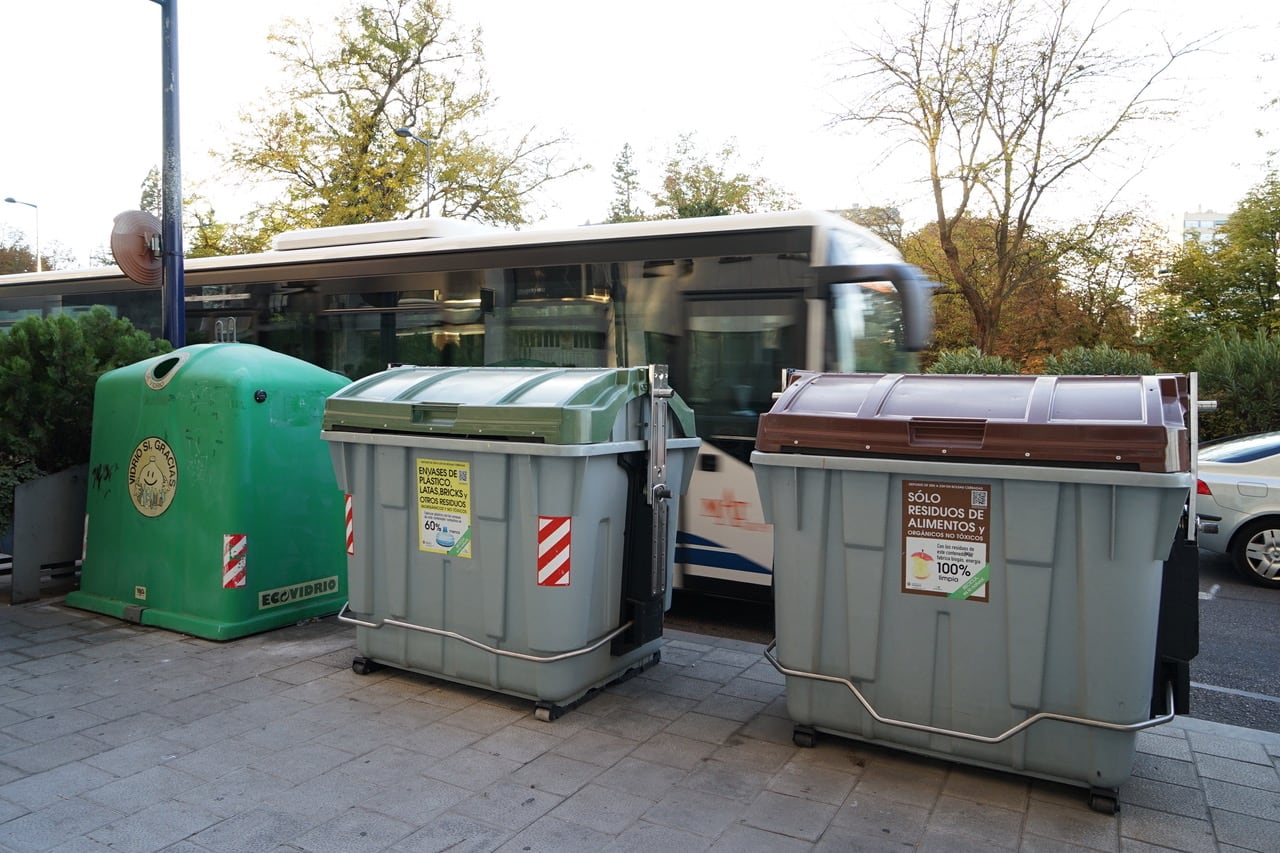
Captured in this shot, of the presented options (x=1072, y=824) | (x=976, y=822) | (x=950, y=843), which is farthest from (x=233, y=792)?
(x=1072, y=824)

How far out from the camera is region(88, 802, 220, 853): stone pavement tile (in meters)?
3.23

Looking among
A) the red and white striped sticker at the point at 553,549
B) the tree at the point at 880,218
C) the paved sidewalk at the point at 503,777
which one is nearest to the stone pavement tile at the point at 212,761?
the paved sidewalk at the point at 503,777

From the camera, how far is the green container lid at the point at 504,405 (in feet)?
14.3

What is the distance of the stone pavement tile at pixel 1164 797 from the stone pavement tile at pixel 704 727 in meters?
1.69

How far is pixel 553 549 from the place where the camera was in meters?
4.40

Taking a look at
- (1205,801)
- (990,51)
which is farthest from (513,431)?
(990,51)

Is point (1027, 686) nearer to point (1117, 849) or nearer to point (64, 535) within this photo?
point (1117, 849)

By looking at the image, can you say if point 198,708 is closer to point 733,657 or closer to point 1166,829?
point 733,657

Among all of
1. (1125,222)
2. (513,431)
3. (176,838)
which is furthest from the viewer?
(1125,222)

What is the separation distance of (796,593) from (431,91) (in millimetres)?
25376

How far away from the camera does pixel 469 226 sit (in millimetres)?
9086

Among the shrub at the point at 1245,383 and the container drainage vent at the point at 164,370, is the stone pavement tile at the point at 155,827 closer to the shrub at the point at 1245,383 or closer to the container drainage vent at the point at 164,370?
the container drainage vent at the point at 164,370

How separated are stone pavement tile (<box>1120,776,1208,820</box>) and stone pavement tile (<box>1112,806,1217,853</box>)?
5cm

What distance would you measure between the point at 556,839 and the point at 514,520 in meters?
1.62
